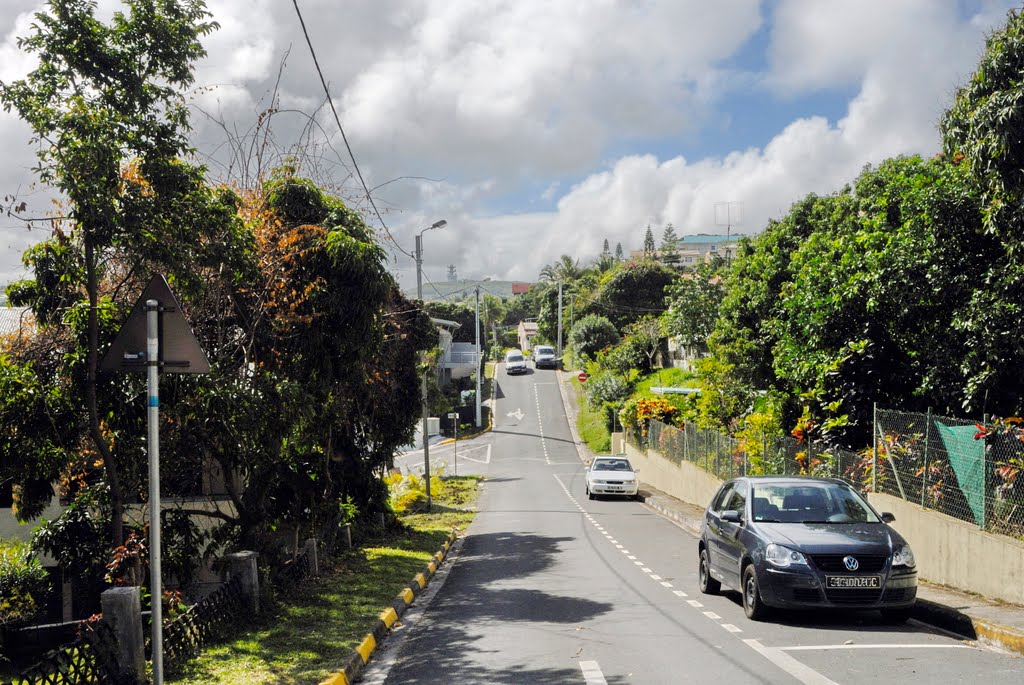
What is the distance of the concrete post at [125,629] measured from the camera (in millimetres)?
6852

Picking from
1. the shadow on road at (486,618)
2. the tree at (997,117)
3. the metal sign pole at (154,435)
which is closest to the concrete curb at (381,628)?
the shadow on road at (486,618)

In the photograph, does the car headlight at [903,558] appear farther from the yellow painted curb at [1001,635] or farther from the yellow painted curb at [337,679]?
the yellow painted curb at [337,679]

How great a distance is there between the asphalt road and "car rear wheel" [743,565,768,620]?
0.19 m

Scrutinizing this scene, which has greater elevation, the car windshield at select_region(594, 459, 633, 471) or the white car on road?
the car windshield at select_region(594, 459, 633, 471)

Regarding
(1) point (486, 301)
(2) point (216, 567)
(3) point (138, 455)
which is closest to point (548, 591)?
(2) point (216, 567)

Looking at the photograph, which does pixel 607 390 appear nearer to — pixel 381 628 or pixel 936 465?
pixel 936 465

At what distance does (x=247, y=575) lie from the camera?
392 inches

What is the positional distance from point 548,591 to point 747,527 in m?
3.66

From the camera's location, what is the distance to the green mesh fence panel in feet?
37.6

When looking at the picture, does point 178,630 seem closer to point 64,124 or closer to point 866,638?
point 64,124

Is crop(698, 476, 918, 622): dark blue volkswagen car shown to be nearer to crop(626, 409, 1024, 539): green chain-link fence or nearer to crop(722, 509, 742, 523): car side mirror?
crop(722, 509, 742, 523): car side mirror

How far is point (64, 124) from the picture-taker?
810 centimetres

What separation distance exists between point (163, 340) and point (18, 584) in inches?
399

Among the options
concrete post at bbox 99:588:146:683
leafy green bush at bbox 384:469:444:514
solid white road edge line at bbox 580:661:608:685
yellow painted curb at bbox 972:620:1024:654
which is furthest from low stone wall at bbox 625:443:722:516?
concrete post at bbox 99:588:146:683
